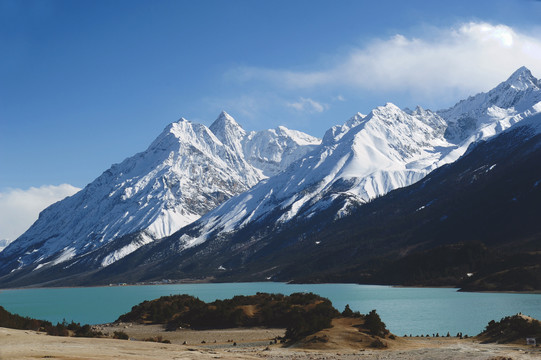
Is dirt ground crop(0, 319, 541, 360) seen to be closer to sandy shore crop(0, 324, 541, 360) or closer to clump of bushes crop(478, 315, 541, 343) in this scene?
sandy shore crop(0, 324, 541, 360)

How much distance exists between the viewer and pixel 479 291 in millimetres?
179250

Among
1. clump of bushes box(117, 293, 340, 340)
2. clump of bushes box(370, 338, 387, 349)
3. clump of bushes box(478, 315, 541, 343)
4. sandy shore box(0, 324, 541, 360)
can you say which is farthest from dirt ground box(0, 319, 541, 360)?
clump of bushes box(117, 293, 340, 340)

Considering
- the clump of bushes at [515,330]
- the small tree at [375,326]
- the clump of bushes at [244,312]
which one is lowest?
the clump of bushes at [515,330]

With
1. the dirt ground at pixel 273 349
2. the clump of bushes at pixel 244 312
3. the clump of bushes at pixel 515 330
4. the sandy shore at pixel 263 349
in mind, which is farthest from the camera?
the clump of bushes at pixel 244 312

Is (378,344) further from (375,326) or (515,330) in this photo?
(515,330)

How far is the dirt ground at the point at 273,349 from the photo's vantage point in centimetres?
4034

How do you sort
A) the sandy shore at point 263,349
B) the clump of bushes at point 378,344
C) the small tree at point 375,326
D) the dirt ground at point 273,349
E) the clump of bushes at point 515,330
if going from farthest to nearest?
Result: the small tree at point 375,326, the clump of bushes at point 515,330, the clump of bushes at point 378,344, the dirt ground at point 273,349, the sandy shore at point 263,349

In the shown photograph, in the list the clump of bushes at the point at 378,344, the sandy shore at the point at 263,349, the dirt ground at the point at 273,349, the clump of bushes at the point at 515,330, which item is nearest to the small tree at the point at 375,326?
the dirt ground at the point at 273,349

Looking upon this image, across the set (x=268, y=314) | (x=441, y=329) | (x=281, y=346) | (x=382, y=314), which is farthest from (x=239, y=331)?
(x=382, y=314)

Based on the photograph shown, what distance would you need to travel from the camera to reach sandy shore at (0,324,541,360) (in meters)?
40.1

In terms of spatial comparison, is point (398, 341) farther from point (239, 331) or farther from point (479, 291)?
point (479, 291)

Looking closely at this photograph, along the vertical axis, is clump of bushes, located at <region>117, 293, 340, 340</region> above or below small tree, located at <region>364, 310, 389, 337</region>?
above

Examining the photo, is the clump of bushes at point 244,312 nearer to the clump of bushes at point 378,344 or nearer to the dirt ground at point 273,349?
the dirt ground at point 273,349

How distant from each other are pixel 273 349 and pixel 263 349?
83 cm
